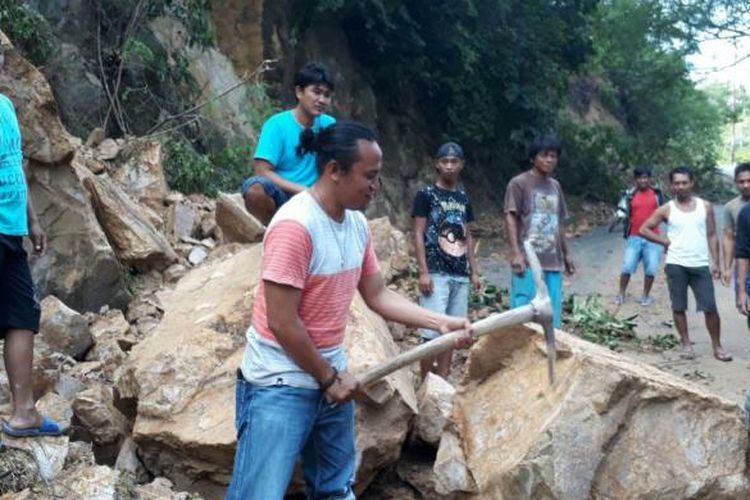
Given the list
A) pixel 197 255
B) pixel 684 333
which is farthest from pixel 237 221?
pixel 684 333

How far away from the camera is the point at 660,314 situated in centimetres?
932

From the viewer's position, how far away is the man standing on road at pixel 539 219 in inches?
228

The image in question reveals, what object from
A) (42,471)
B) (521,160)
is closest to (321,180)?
(42,471)

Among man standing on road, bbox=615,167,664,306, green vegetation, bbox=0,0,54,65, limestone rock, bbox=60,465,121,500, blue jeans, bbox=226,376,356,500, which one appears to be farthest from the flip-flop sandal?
man standing on road, bbox=615,167,664,306

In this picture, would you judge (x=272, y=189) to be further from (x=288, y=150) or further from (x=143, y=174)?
(x=143, y=174)

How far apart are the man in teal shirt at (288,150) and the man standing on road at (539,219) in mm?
1569

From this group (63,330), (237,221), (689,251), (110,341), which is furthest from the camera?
(689,251)

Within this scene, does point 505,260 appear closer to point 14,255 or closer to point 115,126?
point 115,126

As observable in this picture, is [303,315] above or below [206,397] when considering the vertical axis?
above

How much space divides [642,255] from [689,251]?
2.33m

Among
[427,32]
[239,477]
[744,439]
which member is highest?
[427,32]

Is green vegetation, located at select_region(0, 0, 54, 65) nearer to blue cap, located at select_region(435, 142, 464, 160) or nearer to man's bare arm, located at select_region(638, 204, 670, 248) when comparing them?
blue cap, located at select_region(435, 142, 464, 160)

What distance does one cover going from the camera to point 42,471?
358cm

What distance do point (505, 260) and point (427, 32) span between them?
500 cm
